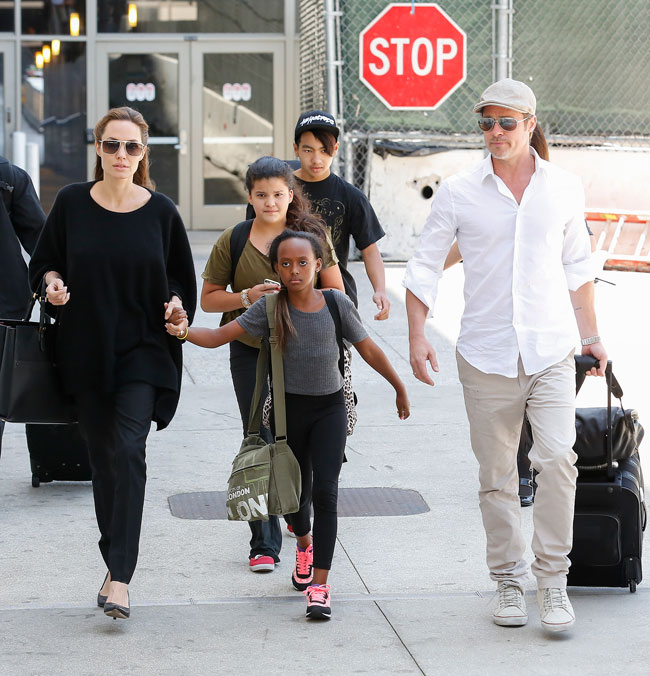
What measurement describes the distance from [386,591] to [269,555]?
0.53 meters

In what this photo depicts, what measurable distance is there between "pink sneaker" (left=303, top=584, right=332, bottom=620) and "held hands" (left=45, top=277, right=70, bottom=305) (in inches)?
52.5

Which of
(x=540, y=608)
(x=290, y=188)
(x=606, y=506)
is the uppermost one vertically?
(x=290, y=188)

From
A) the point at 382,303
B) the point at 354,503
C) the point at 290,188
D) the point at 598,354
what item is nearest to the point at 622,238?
the point at 354,503

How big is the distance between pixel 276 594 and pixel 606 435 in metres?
1.38

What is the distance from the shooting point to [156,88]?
17844mm

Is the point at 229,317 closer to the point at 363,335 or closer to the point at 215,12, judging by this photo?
the point at 363,335

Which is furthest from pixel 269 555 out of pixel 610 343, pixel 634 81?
pixel 634 81

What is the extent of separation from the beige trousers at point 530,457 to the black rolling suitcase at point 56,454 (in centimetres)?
244

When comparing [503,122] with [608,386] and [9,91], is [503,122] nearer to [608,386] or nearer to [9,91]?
[608,386]

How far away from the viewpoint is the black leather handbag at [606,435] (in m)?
4.72

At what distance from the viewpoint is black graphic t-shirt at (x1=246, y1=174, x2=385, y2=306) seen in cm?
564

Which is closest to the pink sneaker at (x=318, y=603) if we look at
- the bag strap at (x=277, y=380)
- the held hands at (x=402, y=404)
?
the bag strap at (x=277, y=380)

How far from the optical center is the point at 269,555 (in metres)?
5.12

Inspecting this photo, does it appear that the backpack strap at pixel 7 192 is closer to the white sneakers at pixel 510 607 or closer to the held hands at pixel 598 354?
the held hands at pixel 598 354
